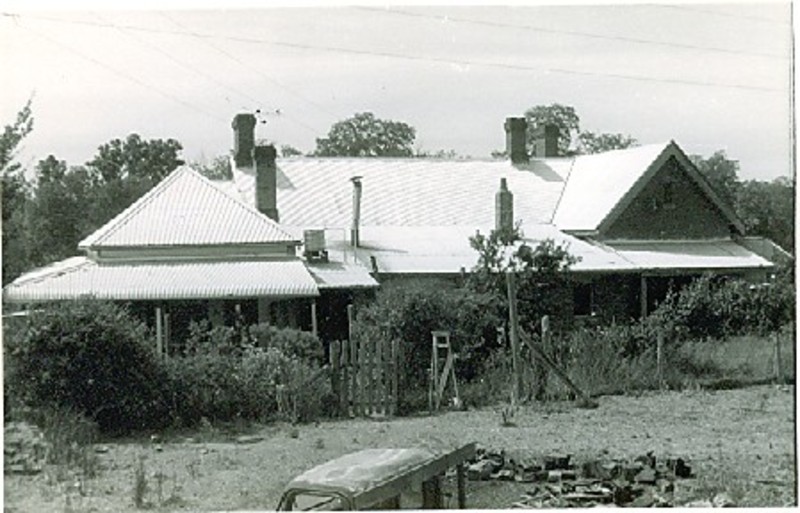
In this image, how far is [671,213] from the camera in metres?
28.0

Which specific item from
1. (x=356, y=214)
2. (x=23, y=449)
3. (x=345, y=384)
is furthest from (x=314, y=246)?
(x=23, y=449)

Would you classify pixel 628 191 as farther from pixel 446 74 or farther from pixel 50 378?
pixel 50 378

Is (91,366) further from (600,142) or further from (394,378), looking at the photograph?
(600,142)

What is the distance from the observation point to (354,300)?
926 inches

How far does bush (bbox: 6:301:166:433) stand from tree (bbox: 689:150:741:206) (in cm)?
1577

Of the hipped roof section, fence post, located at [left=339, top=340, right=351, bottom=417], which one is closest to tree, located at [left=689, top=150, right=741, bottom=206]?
the hipped roof section

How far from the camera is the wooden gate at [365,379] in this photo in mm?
18688

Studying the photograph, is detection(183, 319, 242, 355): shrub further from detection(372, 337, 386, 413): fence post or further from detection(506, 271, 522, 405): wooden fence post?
detection(506, 271, 522, 405): wooden fence post

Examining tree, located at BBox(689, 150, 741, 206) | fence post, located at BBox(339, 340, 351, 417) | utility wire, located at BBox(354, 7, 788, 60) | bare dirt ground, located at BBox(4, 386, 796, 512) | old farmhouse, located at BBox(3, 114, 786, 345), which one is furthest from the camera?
tree, located at BBox(689, 150, 741, 206)

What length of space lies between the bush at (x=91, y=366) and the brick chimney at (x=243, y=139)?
13.1 meters

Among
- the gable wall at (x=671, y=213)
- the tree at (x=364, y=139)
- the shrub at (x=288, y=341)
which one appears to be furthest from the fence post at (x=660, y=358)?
the tree at (x=364, y=139)

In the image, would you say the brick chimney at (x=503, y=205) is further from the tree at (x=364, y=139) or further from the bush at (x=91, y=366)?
the bush at (x=91, y=366)

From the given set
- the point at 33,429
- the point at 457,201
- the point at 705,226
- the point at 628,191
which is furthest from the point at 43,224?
the point at 705,226

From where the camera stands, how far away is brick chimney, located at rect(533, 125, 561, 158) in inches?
1348
